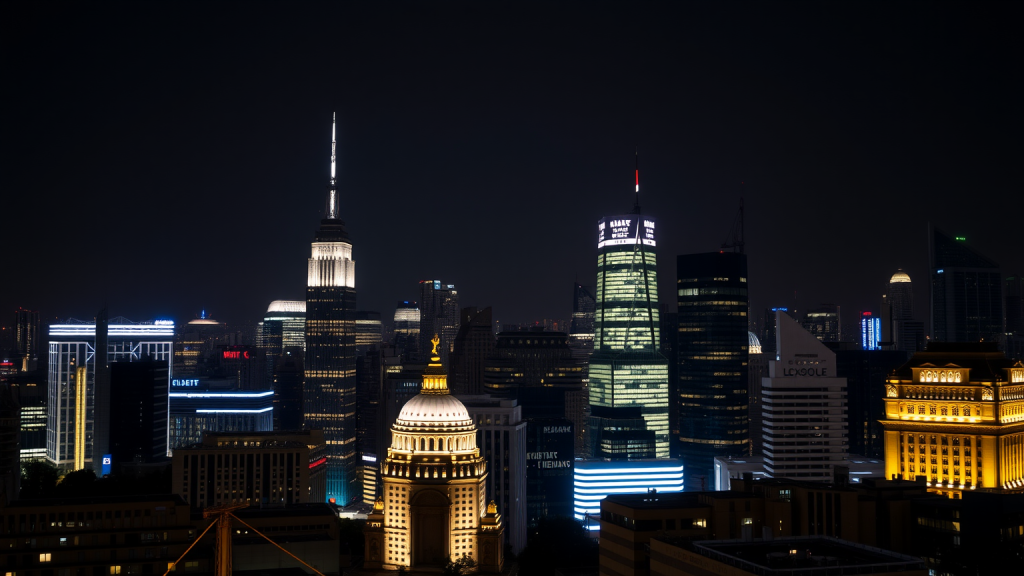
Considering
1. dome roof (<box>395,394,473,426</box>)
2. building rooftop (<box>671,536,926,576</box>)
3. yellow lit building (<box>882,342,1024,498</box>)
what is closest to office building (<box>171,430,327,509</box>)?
dome roof (<box>395,394,473,426</box>)

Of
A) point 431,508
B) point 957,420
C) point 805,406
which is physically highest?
point 957,420

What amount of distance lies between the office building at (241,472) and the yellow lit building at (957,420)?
101m

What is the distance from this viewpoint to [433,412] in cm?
14125

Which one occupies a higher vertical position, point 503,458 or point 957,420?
point 957,420

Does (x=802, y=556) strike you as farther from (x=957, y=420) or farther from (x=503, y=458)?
(x=503, y=458)

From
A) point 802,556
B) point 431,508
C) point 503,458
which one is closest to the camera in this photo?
point 802,556

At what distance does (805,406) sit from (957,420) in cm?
6696

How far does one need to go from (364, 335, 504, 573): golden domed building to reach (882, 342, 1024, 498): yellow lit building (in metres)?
53.4

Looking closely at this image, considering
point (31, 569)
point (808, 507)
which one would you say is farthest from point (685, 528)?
point (31, 569)

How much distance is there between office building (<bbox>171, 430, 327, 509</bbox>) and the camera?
175875 millimetres

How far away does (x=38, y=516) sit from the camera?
97.1 metres

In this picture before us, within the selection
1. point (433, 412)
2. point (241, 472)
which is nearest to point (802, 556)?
point (433, 412)

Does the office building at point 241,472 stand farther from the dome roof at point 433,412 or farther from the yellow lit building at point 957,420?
the yellow lit building at point 957,420

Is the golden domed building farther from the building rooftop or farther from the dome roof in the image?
the building rooftop
